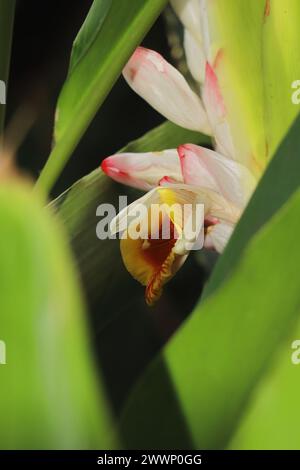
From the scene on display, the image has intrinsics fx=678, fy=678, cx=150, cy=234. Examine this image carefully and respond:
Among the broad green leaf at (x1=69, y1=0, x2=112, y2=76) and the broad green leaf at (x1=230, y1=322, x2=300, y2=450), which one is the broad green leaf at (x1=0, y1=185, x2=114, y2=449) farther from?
the broad green leaf at (x1=69, y1=0, x2=112, y2=76)

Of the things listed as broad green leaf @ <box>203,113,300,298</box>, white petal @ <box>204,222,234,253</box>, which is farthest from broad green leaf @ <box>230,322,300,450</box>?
white petal @ <box>204,222,234,253</box>

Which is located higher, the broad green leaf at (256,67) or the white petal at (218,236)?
the broad green leaf at (256,67)

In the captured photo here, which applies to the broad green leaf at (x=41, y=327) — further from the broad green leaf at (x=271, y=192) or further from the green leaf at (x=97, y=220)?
the green leaf at (x=97, y=220)

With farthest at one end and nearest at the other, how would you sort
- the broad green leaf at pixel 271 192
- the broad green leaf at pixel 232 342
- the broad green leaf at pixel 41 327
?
the broad green leaf at pixel 271 192 < the broad green leaf at pixel 232 342 < the broad green leaf at pixel 41 327

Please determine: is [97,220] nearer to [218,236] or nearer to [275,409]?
[218,236]

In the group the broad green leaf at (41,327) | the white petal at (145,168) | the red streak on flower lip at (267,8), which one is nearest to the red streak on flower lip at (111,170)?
the white petal at (145,168)
